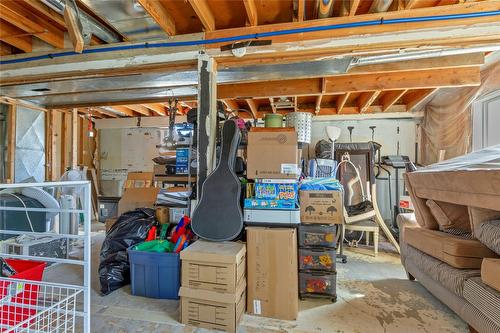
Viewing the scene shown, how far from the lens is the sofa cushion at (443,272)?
1.85m

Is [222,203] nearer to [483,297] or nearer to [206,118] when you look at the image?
[206,118]

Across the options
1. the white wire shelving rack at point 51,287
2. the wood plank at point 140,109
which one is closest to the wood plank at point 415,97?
the white wire shelving rack at point 51,287

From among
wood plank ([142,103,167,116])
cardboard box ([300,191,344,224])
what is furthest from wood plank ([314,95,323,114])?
wood plank ([142,103,167,116])

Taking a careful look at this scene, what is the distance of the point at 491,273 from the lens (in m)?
1.55

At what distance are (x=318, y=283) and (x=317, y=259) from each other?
21cm

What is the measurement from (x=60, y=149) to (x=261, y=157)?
457cm

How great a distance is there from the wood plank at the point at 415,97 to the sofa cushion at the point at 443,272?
259 cm

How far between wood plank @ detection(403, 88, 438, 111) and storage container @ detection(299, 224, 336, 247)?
3.00m

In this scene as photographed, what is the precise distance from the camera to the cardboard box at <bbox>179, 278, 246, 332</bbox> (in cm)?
182

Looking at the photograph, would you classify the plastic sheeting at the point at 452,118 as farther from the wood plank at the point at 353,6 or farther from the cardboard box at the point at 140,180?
the cardboard box at the point at 140,180

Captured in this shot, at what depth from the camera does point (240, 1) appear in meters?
2.20

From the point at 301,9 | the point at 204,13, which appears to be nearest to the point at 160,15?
the point at 204,13

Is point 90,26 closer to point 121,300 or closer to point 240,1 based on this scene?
point 240,1

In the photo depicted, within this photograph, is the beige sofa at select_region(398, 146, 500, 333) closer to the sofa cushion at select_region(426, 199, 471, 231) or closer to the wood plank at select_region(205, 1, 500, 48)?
the sofa cushion at select_region(426, 199, 471, 231)
